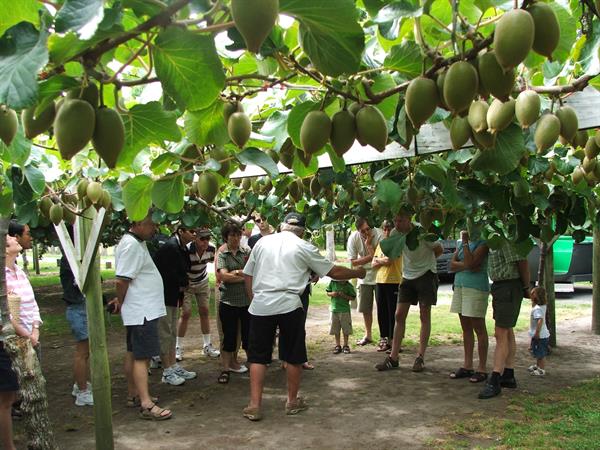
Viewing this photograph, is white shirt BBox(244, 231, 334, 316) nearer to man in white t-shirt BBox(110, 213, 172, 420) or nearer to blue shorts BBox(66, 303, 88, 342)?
man in white t-shirt BBox(110, 213, 172, 420)

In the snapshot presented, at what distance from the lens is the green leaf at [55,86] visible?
983 millimetres

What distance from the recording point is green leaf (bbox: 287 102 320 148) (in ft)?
4.66

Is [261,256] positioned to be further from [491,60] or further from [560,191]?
[491,60]

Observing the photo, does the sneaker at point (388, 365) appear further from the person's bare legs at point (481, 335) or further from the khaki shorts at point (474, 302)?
the khaki shorts at point (474, 302)

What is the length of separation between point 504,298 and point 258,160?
153 inches

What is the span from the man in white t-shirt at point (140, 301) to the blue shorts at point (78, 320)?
488 millimetres

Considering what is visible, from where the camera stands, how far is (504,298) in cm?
494

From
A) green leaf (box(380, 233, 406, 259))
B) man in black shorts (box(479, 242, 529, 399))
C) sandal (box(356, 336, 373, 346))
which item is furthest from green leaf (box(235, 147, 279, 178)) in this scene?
sandal (box(356, 336, 373, 346))

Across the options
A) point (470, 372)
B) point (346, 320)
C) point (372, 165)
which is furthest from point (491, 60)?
point (346, 320)

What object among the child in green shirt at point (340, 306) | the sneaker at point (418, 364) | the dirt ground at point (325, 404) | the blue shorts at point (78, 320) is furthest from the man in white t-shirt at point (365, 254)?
the blue shorts at point (78, 320)

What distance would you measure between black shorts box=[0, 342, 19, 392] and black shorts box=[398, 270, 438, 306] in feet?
12.7

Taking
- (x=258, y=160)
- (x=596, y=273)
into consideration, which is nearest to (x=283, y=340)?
(x=258, y=160)

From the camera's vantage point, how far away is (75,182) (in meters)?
3.22

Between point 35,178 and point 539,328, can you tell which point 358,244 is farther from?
point 35,178
